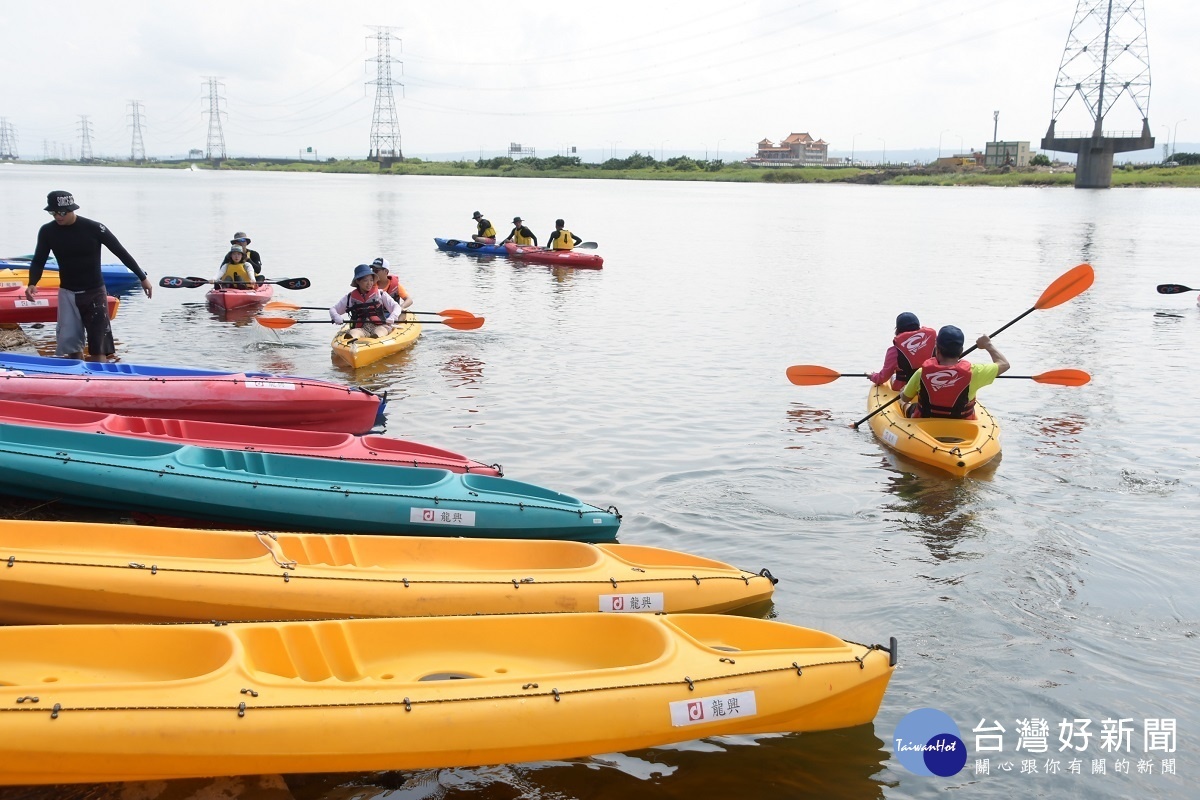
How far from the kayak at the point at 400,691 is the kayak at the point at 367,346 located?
26.0ft

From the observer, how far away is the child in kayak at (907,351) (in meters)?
9.70

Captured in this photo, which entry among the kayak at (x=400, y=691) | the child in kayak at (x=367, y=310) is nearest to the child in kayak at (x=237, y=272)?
the child in kayak at (x=367, y=310)

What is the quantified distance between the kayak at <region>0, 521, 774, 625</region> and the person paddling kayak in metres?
3.76

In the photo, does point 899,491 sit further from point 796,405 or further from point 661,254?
point 661,254

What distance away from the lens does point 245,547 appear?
5.43 metres

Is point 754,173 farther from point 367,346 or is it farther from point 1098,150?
point 367,346

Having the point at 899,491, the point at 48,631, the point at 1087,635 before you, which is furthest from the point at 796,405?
the point at 48,631

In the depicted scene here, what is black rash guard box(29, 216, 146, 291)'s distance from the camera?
903 centimetres

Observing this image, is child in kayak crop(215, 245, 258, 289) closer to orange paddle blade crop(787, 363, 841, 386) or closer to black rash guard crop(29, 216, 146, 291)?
black rash guard crop(29, 216, 146, 291)

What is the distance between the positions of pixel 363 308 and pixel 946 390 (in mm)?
7236

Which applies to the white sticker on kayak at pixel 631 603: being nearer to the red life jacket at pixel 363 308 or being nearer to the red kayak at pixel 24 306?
the red life jacket at pixel 363 308

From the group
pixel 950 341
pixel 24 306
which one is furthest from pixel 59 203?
pixel 950 341

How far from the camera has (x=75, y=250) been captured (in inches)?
360

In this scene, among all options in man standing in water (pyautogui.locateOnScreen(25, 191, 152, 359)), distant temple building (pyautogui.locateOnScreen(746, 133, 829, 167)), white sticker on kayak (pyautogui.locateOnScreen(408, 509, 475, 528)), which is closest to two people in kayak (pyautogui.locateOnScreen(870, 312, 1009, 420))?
white sticker on kayak (pyautogui.locateOnScreen(408, 509, 475, 528))
